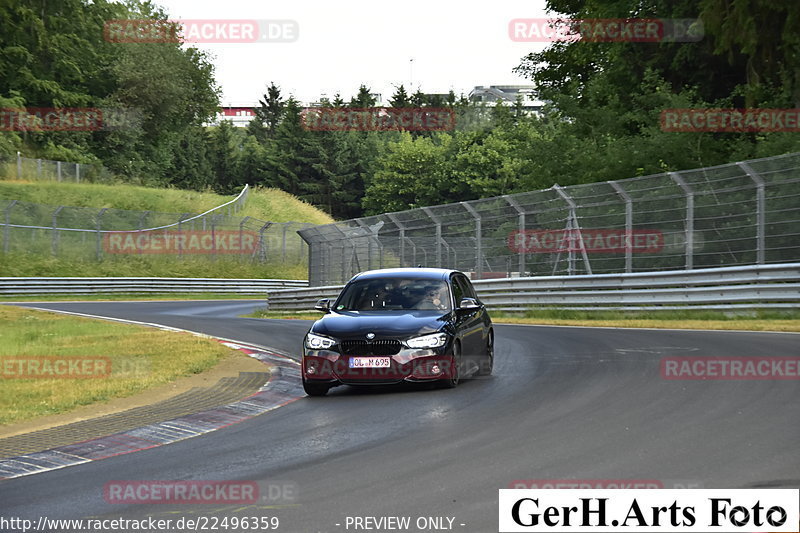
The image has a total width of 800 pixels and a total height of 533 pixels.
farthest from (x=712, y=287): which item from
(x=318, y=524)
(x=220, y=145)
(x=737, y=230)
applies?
(x=220, y=145)

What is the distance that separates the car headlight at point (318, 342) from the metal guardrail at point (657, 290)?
1120 centimetres

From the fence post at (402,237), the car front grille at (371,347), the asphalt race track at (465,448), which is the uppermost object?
the fence post at (402,237)

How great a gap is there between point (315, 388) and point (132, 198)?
183 ft

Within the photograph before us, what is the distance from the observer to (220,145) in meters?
108

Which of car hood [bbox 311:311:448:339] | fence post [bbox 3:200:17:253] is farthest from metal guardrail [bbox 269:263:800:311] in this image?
fence post [bbox 3:200:17:253]

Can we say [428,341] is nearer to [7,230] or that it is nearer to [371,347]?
[371,347]

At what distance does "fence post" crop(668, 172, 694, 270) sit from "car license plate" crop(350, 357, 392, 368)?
12048 millimetres

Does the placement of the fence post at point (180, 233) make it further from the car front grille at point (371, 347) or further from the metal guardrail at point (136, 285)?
the car front grille at point (371, 347)

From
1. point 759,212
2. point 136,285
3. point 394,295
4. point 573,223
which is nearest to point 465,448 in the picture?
point 394,295

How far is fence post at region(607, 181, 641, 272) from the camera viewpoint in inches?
914

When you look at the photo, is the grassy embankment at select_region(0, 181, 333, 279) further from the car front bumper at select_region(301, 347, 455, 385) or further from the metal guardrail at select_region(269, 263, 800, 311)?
the car front bumper at select_region(301, 347, 455, 385)

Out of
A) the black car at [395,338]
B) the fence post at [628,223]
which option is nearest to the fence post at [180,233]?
the fence post at [628,223]

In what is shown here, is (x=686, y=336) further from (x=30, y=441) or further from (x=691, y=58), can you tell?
(x=691, y=58)

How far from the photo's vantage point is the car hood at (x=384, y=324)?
38.4 ft
